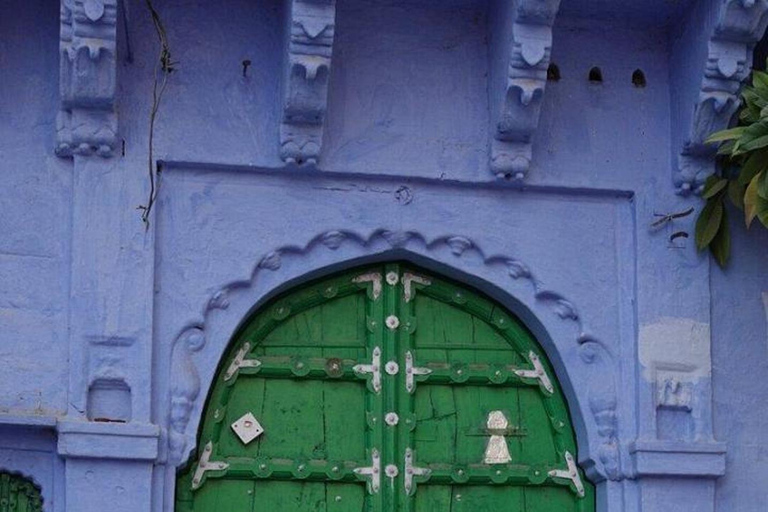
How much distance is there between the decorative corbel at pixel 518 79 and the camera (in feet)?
20.6

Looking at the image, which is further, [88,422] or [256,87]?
[256,87]

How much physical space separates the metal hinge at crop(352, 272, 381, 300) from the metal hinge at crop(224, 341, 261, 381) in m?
0.47

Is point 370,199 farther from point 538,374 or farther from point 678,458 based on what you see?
point 678,458

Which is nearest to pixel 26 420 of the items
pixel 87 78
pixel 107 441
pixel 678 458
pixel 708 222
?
pixel 107 441

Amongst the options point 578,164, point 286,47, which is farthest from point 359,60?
point 578,164

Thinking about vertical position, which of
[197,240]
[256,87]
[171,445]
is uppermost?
[256,87]

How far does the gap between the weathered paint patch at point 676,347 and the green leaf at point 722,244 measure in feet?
0.84

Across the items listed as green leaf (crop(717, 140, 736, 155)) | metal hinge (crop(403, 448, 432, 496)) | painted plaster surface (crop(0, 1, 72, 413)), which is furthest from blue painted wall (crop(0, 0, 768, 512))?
metal hinge (crop(403, 448, 432, 496))

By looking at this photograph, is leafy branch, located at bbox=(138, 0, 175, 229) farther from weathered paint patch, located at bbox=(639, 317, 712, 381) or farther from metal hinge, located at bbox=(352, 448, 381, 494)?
weathered paint patch, located at bbox=(639, 317, 712, 381)

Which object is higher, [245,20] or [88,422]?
[245,20]

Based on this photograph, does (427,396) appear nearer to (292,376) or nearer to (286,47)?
(292,376)

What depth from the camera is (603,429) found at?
20.9 feet

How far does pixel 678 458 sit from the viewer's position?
6.30 meters

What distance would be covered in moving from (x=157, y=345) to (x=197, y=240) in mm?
402
